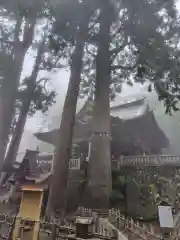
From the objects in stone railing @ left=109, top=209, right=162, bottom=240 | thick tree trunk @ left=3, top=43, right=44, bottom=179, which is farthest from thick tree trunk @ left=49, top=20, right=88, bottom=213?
thick tree trunk @ left=3, top=43, right=44, bottom=179

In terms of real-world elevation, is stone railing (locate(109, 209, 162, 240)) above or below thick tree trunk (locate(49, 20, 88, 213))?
below

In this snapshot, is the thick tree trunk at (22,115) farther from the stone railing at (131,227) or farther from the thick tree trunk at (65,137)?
the stone railing at (131,227)

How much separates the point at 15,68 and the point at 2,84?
0.81 meters

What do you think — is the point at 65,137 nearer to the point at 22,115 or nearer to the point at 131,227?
the point at 131,227

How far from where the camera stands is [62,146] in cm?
916

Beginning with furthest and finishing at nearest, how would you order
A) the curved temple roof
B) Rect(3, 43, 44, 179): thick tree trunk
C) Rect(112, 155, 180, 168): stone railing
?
the curved temple roof → Rect(3, 43, 44, 179): thick tree trunk → Rect(112, 155, 180, 168): stone railing

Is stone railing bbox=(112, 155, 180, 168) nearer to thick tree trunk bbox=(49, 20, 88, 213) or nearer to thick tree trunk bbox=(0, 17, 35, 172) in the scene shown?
thick tree trunk bbox=(49, 20, 88, 213)

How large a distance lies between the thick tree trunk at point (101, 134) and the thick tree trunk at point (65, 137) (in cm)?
76

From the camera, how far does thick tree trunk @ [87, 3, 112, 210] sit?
350 inches

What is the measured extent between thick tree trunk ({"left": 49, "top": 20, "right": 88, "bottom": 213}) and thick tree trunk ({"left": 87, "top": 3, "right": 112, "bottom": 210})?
29.8 inches

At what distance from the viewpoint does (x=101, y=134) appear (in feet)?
31.7

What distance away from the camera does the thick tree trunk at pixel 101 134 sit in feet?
29.2

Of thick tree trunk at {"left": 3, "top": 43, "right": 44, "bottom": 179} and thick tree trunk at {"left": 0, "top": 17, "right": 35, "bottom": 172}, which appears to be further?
thick tree trunk at {"left": 3, "top": 43, "right": 44, "bottom": 179}

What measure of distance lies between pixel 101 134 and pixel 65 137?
1.23 metres
